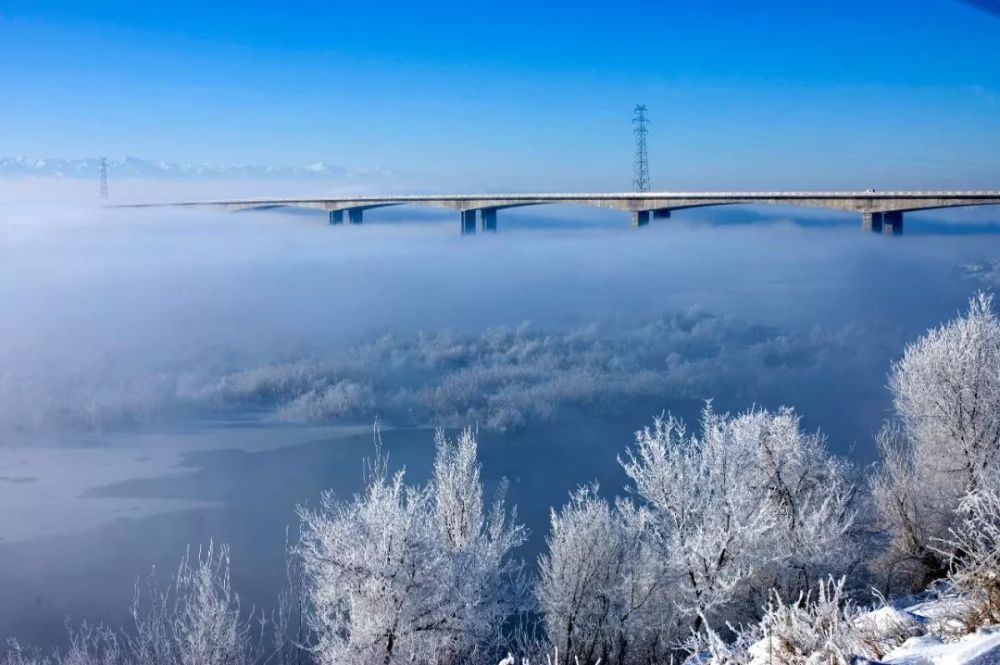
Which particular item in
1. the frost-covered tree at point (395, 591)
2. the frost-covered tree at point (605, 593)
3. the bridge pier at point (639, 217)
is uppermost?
the bridge pier at point (639, 217)

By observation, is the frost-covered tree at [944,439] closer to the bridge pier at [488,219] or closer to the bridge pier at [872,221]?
the bridge pier at [872,221]

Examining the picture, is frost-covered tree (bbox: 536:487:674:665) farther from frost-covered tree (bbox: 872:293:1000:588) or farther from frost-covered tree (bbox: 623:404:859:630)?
frost-covered tree (bbox: 872:293:1000:588)

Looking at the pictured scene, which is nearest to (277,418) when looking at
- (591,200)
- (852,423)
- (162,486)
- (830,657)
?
(162,486)

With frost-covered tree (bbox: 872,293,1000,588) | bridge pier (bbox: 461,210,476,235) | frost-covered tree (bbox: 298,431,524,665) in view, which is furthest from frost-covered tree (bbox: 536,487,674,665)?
bridge pier (bbox: 461,210,476,235)

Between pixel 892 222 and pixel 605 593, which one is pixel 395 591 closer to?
pixel 605 593

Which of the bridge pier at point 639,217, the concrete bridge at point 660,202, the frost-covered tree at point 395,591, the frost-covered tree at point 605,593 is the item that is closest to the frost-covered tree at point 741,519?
the frost-covered tree at point 605,593

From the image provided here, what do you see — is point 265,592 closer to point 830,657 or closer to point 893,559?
point 893,559
